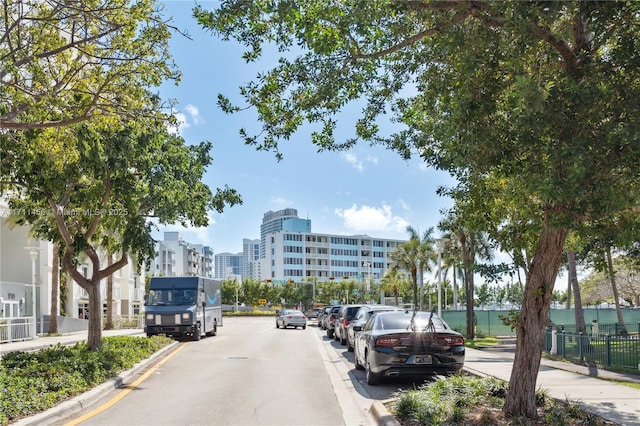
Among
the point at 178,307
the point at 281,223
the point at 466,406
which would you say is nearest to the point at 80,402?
the point at 466,406

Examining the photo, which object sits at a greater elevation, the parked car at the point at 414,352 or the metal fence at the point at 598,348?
the parked car at the point at 414,352

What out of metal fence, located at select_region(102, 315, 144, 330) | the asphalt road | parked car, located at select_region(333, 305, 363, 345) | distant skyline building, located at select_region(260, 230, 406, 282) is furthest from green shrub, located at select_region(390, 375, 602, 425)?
distant skyline building, located at select_region(260, 230, 406, 282)

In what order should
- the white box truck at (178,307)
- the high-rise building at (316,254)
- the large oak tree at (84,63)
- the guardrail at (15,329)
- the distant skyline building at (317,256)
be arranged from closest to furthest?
the large oak tree at (84,63) < the guardrail at (15,329) < the white box truck at (178,307) < the distant skyline building at (317,256) < the high-rise building at (316,254)

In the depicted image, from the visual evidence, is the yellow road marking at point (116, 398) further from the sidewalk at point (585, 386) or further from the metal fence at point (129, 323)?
the metal fence at point (129, 323)

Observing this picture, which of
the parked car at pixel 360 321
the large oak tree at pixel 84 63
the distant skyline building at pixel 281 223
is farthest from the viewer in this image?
the distant skyline building at pixel 281 223

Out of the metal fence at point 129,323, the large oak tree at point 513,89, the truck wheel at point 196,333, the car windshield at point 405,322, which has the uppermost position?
the large oak tree at point 513,89

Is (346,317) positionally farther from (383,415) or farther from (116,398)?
(383,415)

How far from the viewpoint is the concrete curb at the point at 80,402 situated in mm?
8391

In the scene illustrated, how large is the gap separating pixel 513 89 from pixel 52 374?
945cm

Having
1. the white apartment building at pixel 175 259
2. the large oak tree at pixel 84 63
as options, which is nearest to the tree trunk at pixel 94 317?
the large oak tree at pixel 84 63

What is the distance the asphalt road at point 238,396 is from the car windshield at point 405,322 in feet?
4.97

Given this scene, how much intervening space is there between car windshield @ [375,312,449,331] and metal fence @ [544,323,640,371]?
537 cm

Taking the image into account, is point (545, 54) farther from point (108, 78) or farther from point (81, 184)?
point (81, 184)

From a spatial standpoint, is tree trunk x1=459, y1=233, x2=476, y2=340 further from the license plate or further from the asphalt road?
the license plate
